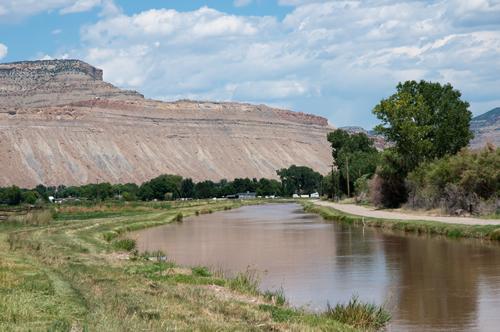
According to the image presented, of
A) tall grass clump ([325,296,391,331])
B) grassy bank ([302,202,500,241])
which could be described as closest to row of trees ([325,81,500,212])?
grassy bank ([302,202,500,241])

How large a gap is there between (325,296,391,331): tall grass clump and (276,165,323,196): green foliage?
521 ft

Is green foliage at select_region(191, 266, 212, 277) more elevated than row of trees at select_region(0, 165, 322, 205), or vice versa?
row of trees at select_region(0, 165, 322, 205)

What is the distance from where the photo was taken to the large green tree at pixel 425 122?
209ft

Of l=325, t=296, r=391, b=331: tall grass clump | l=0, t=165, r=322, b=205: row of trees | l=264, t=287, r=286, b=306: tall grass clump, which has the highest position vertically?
l=0, t=165, r=322, b=205: row of trees

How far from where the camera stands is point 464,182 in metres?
49.9

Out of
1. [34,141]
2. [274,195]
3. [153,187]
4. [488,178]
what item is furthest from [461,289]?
[34,141]

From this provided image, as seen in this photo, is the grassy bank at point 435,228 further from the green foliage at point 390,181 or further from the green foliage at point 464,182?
the green foliage at point 390,181

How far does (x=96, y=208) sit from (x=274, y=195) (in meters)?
92.4

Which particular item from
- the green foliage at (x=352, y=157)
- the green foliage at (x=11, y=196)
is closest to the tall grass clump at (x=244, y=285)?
the green foliage at (x=352, y=157)

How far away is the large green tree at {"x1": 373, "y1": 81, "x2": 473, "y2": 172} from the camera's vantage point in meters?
63.7

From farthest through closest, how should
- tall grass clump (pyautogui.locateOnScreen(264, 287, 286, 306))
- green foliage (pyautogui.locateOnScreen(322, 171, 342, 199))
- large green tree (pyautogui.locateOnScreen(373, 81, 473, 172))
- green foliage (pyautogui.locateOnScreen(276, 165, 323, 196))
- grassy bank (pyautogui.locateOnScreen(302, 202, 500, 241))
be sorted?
green foliage (pyautogui.locateOnScreen(276, 165, 323, 196)) < green foliage (pyautogui.locateOnScreen(322, 171, 342, 199)) < large green tree (pyautogui.locateOnScreen(373, 81, 473, 172)) < grassy bank (pyautogui.locateOnScreen(302, 202, 500, 241)) < tall grass clump (pyautogui.locateOnScreen(264, 287, 286, 306))

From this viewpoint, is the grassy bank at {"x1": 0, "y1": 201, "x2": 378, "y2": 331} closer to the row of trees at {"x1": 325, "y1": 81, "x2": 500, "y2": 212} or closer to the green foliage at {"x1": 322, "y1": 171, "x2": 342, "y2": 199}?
the row of trees at {"x1": 325, "y1": 81, "x2": 500, "y2": 212}

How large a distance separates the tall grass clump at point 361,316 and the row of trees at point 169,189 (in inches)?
4425

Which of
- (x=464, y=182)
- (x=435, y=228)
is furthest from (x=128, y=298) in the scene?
(x=464, y=182)
